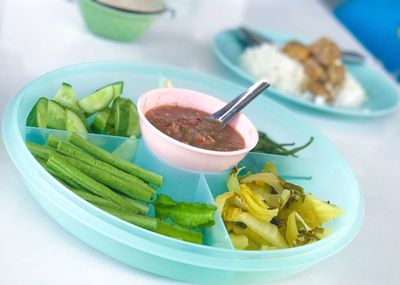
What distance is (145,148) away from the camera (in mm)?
1188

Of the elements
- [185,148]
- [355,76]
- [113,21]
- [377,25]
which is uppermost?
[185,148]

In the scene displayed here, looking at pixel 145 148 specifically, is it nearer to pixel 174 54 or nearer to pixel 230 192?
pixel 230 192

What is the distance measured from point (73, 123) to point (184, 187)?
27 cm

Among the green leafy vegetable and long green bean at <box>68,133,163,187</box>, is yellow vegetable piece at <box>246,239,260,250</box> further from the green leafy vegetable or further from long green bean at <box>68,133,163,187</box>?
long green bean at <box>68,133,163,187</box>

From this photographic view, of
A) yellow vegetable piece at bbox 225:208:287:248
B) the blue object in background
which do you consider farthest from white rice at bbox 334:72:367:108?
the blue object in background

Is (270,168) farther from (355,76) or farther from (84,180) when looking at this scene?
(355,76)

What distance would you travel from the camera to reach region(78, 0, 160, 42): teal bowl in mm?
1776


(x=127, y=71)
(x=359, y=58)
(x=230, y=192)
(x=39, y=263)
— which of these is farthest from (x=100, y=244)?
(x=359, y=58)

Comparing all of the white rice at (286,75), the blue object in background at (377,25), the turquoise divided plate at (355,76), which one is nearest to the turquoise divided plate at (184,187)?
the turquoise divided plate at (355,76)

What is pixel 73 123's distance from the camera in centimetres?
118

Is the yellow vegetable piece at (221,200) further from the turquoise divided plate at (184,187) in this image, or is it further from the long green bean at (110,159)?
the long green bean at (110,159)

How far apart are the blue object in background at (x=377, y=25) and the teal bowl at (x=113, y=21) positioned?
181 centimetres

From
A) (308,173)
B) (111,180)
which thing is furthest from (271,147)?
(111,180)

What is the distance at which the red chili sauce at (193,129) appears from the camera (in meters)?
1.17
